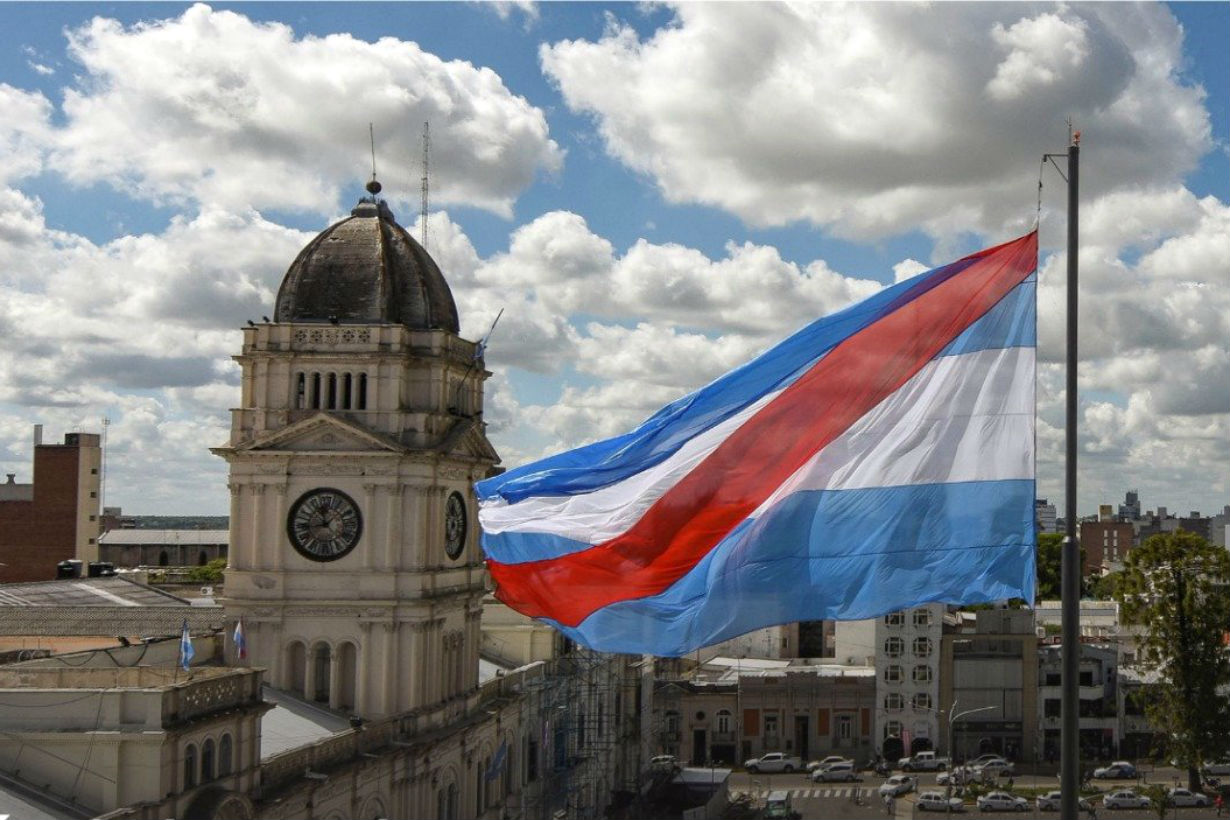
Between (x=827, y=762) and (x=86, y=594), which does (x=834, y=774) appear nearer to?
(x=827, y=762)

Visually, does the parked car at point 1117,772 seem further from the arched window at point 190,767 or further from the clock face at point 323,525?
the arched window at point 190,767

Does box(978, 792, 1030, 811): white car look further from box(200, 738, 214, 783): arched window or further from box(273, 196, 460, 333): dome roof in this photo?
box(200, 738, 214, 783): arched window

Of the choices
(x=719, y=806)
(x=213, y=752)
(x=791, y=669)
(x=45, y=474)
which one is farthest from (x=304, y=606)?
(x=45, y=474)

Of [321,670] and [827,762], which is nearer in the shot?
[321,670]

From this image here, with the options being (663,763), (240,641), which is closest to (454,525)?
(240,641)

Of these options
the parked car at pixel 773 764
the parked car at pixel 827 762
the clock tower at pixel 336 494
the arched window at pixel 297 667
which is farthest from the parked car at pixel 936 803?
the arched window at pixel 297 667
